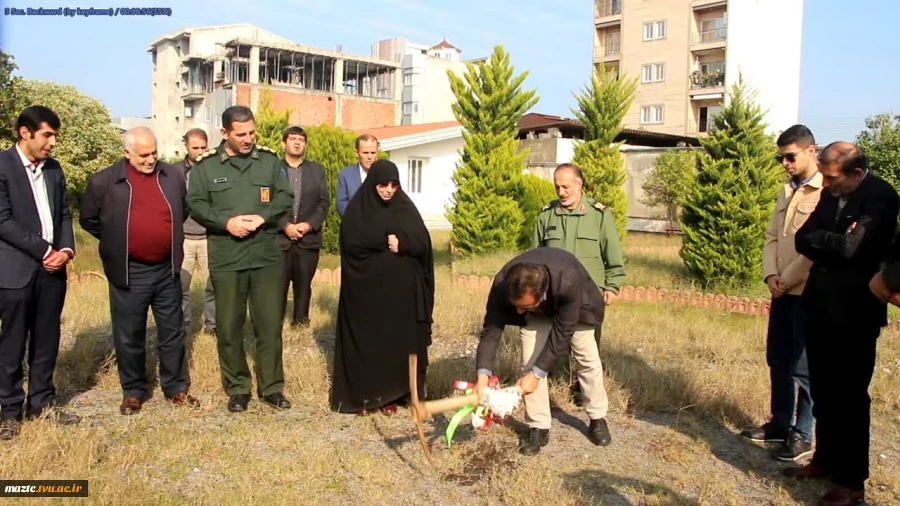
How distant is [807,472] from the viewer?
13.4ft

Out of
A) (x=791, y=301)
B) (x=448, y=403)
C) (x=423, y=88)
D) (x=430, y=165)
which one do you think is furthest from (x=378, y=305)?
(x=423, y=88)

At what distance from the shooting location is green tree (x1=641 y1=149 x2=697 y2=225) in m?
24.1

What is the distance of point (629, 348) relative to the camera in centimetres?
713

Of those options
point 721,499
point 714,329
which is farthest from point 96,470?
point 714,329

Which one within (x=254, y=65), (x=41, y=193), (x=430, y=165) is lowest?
(x=41, y=193)

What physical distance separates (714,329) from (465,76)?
27.8 feet

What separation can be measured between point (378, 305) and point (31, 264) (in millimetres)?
2202

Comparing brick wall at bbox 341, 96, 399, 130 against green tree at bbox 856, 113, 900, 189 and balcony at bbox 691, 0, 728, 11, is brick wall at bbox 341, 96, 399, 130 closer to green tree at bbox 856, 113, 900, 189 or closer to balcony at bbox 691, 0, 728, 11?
balcony at bbox 691, 0, 728, 11

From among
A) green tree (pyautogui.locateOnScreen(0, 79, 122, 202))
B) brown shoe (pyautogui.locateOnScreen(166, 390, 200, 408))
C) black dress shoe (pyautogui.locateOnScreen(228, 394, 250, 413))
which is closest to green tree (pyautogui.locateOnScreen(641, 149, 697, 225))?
green tree (pyautogui.locateOnScreen(0, 79, 122, 202))

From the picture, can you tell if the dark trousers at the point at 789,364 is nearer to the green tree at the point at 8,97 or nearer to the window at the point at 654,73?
the green tree at the point at 8,97

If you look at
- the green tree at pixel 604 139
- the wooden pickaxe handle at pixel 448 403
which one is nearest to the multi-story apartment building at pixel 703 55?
the green tree at pixel 604 139

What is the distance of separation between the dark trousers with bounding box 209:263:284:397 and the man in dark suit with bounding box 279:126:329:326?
5.38 ft

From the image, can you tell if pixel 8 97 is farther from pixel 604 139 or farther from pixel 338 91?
pixel 338 91

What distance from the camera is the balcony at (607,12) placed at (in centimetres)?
4650
